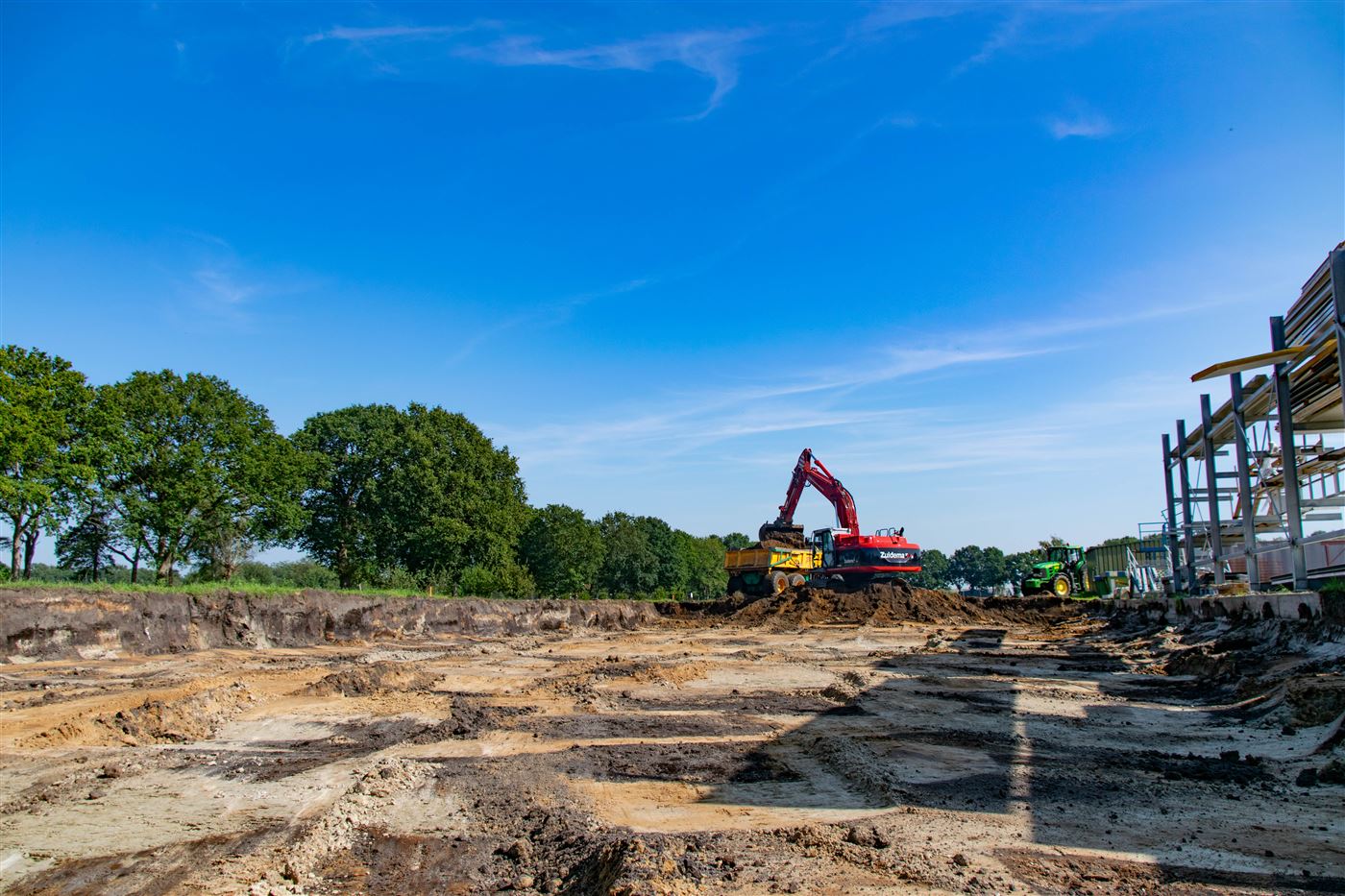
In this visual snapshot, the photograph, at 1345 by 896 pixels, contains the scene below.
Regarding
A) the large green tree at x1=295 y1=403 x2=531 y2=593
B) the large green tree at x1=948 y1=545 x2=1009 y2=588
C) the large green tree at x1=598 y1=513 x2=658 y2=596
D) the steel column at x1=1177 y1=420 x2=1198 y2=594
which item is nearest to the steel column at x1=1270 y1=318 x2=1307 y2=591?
the steel column at x1=1177 y1=420 x2=1198 y2=594

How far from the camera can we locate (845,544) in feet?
104

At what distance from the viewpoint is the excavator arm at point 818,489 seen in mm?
32938

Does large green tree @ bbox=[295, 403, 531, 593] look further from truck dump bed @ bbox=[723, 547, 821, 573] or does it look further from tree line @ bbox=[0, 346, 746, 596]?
truck dump bed @ bbox=[723, 547, 821, 573]

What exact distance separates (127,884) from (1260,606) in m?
13.6

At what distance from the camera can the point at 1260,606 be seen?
1134 centimetres

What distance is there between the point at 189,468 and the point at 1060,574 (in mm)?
35273

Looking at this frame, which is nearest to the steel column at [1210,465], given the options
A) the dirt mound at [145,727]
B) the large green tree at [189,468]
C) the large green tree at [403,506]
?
the dirt mound at [145,727]

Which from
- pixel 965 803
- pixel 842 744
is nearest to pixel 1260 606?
pixel 842 744

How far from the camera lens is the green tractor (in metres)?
32.0

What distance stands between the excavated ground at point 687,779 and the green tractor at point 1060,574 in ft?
69.8

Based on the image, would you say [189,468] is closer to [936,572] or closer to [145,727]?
[145,727]

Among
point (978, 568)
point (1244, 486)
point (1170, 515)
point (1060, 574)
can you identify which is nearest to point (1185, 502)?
point (1170, 515)

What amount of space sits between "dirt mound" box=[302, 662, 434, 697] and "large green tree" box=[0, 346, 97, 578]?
19534 mm

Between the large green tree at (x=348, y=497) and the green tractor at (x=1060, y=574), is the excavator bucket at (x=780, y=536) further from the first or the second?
the large green tree at (x=348, y=497)
